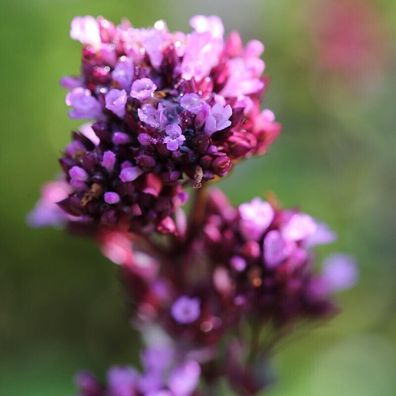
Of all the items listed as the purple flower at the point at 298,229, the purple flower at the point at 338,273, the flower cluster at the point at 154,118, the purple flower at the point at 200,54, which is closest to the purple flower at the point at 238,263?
the purple flower at the point at 298,229

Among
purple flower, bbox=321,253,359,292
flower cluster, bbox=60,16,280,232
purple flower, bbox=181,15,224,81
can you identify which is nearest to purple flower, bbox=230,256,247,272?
flower cluster, bbox=60,16,280,232

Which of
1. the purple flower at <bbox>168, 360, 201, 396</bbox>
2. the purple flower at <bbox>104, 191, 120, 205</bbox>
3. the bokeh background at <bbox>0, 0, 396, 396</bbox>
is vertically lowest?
the purple flower at <bbox>168, 360, 201, 396</bbox>

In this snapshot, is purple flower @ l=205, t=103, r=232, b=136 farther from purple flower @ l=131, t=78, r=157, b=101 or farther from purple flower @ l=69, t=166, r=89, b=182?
purple flower @ l=69, t=166, r=89, b=182

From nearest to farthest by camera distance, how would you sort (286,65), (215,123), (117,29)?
(215,123) → (117,29) → (286,65)

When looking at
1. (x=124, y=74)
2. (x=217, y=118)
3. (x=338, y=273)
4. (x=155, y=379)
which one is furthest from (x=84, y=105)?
(x=338, y=273)

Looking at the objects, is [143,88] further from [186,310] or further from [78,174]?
[186,310]

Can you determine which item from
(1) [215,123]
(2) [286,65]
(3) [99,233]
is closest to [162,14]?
(2) [286,65]

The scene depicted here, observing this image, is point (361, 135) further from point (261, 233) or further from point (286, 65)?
point (261, 233)
